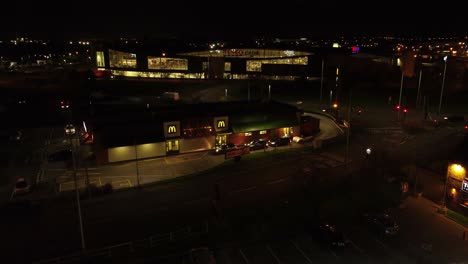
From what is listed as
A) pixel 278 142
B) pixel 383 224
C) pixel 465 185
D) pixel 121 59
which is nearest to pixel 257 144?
pixel 278 142

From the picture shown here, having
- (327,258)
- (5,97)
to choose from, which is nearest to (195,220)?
(327,258)

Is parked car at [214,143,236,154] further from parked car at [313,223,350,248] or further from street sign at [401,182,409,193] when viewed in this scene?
parked car at [313,223,350,248]

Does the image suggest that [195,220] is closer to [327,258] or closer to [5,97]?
[327,258]

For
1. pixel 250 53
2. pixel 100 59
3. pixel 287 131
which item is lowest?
pixel 287 131

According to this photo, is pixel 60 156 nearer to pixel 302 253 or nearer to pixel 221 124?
pixel 221 124

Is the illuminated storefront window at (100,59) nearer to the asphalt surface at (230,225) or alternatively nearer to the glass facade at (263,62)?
the glass facade at (263,62)
